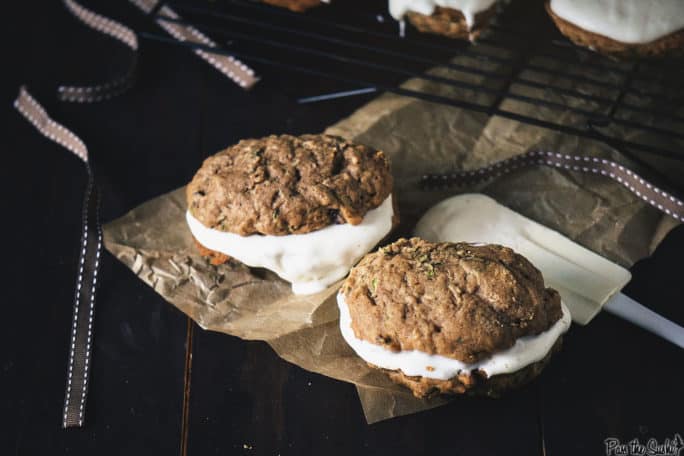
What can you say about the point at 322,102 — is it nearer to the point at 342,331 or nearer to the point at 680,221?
the point at 342,331

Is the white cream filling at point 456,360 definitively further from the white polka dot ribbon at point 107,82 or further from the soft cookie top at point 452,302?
the white polka dot ribbon at point 107,82

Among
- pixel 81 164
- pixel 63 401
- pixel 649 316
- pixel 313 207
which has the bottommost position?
pixel 63 401

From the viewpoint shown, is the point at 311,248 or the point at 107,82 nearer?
the point at 311,248

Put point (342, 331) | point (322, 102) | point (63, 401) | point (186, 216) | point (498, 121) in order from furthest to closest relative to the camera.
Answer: point (322, 102) → point (498, 121) → point (186, 216) → point (63, 401) → point (342, 331)

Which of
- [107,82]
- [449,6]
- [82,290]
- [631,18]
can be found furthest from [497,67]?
[82,290]

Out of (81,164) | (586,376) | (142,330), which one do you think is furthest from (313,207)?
(81,164)

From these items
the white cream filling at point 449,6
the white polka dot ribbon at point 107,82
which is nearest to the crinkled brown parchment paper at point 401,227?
the white cream filling at point 449,6

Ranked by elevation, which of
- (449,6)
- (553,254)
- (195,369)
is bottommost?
(195,369)

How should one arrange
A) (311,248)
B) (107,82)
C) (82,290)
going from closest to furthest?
(311,248), (82,290), (107,82)

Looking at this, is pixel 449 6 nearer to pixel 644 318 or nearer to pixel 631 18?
pixel 631 18
